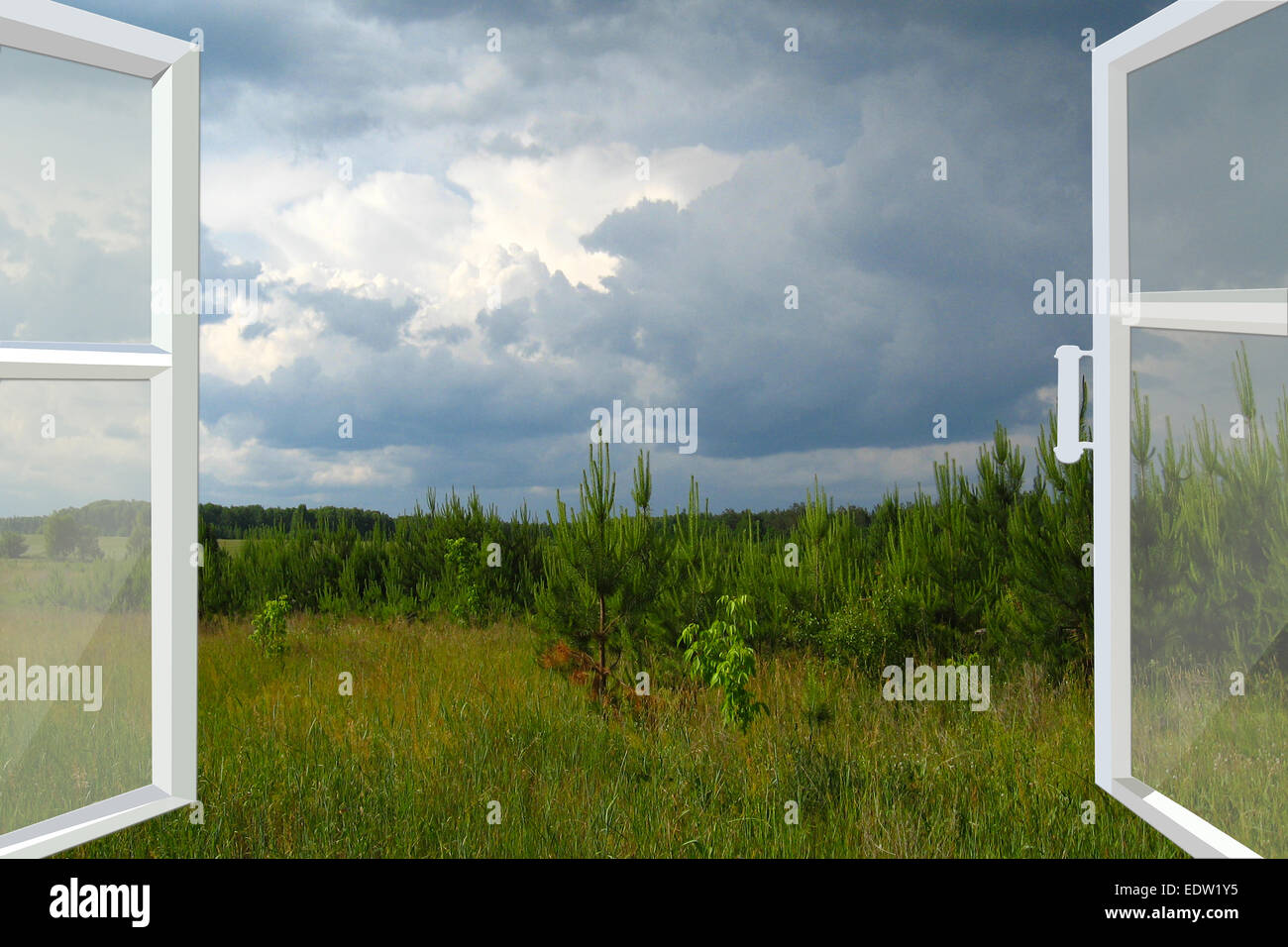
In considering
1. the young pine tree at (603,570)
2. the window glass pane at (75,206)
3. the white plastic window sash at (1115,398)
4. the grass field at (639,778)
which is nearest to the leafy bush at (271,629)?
the grass field at (639,778)

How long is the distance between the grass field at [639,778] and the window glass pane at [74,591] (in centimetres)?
51

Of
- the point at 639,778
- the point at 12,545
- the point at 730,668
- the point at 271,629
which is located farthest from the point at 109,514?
the point at 271,629

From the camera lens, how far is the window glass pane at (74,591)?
2564 mm

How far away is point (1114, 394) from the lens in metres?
2.68

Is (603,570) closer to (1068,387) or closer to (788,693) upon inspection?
(788,693)

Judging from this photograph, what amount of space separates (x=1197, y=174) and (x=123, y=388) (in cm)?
376

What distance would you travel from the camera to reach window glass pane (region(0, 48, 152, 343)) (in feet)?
8.36

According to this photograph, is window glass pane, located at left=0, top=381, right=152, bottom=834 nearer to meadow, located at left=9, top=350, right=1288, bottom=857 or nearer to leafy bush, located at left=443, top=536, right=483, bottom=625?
meadow, located at left=9, top=350, right=1288, bottom=857

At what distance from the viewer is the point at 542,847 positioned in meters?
3.07

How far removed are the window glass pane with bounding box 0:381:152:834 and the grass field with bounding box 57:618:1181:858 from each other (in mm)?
509

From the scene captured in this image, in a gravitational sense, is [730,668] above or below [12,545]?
below

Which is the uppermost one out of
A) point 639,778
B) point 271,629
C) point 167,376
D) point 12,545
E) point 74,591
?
point 167,376

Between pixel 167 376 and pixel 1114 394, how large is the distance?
10.8 ft
